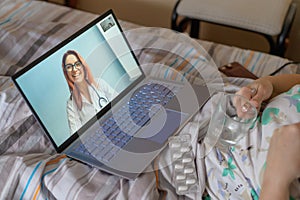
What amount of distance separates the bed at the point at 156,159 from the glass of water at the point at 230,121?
19mm

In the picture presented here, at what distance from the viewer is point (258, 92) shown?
3.19 feet

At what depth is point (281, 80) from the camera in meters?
1.04

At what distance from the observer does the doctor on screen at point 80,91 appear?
100cm

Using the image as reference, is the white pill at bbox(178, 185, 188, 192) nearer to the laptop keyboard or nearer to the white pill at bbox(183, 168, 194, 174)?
the white pill at bbox(183, 168, 194, 174)

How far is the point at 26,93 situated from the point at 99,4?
1.40m

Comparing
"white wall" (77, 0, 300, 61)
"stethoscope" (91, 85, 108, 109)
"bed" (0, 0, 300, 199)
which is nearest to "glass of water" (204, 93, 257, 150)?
"bed" (0, 0, 300, 199)

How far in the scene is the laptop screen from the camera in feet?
3.12

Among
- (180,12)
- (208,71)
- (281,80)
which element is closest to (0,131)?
(208,71)

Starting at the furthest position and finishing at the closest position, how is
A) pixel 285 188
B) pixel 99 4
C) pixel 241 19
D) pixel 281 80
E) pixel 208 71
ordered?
pixel 99 4, pixel 241 19, pixel 208 71, pixel 281 80, pixel 285 188

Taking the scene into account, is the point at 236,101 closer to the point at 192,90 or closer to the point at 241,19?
the point at 192,90

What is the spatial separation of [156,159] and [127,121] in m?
0.15

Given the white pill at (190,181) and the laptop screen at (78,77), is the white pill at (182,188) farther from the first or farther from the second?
the laptop screen at (78,77)

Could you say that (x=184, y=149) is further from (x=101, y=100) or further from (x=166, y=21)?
(x=166, y=21)

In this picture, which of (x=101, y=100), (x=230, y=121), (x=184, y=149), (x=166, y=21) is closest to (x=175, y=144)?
(x=184, y=149)
